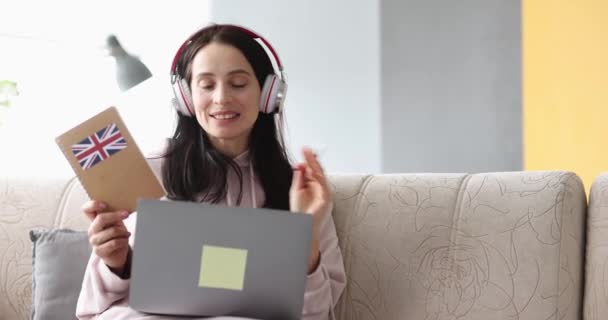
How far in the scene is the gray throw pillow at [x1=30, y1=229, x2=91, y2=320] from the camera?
5.78ft

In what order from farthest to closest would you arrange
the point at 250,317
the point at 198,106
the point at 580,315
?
the point at 198,106, the point at 580,315, the point at 250,317

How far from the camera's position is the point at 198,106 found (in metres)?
1.61

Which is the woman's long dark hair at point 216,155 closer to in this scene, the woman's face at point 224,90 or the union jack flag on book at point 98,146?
the woman's face at point 224,90

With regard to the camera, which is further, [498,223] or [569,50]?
[569,50]

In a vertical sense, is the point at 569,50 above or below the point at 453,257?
above

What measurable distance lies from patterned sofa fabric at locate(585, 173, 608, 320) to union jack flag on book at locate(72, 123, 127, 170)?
901 mm

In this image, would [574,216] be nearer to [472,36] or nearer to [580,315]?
[580,315]

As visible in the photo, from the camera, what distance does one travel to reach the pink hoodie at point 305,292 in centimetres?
151

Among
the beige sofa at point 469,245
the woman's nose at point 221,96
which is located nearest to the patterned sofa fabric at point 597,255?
the beige sofa at point 469,245

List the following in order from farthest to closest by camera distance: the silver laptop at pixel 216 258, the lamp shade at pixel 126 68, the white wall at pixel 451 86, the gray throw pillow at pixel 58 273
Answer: the white wall at pixel 451 86
the lamp shade at pixel 126 68
the gray throw pillow at pixel 58 273
the silver laptop at pixel 216 258

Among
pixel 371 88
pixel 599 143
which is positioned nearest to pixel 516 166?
pixel 599 143

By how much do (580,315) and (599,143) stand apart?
1369 mm

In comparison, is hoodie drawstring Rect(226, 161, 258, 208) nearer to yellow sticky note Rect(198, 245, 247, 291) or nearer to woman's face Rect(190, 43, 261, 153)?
woman's face Rect(190, 43, 261, 153)

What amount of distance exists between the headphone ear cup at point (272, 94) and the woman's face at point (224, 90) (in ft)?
0.06
